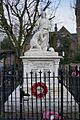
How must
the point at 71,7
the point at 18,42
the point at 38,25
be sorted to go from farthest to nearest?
the point at 71,7 → the point at 18,42 → the point at 38,25

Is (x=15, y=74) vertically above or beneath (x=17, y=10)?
beneath

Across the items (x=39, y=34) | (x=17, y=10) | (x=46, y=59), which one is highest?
(x=17, y=10)

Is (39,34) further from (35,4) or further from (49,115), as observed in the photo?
(35,4)

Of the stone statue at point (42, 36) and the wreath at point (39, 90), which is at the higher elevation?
the stone statue at point (42, 36)

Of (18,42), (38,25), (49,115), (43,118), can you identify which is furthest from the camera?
(18,42)

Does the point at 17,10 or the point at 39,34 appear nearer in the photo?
the point at 39,34

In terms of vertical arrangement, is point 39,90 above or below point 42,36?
below

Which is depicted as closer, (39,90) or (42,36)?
(39,90)

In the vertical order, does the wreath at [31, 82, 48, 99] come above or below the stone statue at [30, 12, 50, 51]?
below

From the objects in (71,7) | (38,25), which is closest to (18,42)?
(71,7)

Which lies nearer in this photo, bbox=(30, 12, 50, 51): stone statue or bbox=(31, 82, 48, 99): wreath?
bbox=(31, 82, 48, 99): wreath

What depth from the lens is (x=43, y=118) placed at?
30.6 feet

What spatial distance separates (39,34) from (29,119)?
415cm

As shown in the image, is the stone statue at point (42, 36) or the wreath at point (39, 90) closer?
the wreath at point (39, 90)
